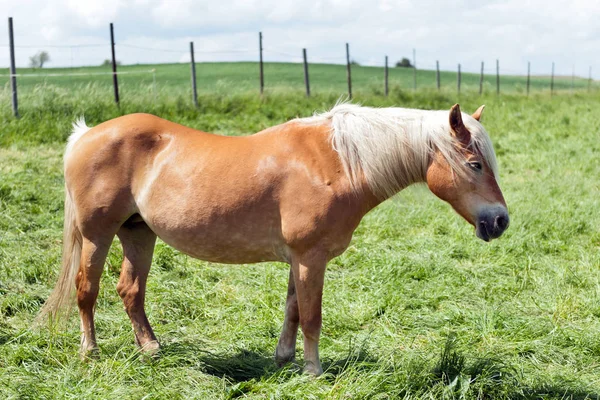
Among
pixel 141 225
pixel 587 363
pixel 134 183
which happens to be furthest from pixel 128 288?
pixel 587 363

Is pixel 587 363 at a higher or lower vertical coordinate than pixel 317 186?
lower

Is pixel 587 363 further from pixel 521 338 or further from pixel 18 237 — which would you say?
pixel 18 237

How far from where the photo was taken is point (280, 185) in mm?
3670

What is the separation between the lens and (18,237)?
6289 mm

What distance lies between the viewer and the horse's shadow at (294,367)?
3.62m

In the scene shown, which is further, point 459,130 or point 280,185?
point 280,185

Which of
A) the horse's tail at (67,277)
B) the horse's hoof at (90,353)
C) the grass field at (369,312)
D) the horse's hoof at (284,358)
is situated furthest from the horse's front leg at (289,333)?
the horse's tail at (67,277)

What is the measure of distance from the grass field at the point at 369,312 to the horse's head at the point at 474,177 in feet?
1.28

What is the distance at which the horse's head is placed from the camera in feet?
11.4

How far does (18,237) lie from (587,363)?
17.2ft

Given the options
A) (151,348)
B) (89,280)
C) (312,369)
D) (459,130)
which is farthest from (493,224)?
(89,280)

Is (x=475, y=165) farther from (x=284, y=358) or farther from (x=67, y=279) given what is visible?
(x=67, y=279)

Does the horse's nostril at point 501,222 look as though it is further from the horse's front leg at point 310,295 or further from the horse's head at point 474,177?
the horse's front leg at point 310,295

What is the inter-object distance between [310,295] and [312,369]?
460mm
